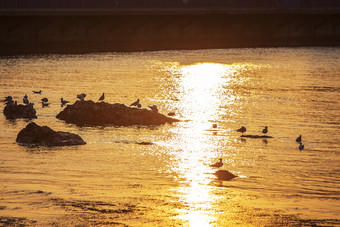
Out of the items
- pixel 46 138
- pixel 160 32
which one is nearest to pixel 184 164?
pixel 46 138

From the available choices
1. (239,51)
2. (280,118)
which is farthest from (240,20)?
(280,118)

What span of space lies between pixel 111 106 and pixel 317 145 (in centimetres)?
845

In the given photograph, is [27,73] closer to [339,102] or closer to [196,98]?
[196,98]

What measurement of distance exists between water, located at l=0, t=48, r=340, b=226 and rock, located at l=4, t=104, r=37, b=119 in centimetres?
39

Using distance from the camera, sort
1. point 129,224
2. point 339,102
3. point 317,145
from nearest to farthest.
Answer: point 129,224, point 317,145, point 339,102

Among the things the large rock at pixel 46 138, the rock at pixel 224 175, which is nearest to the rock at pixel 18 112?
the large rock at pixel 46 138

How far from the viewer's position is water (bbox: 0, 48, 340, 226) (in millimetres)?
15078

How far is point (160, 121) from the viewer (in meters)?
27.9

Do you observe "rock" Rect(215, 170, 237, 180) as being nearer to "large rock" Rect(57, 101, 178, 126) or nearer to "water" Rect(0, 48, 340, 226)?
"water" Rect(0, 48, 340, 226)

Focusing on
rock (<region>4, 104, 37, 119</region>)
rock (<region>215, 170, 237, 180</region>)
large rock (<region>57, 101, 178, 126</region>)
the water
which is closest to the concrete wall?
the water

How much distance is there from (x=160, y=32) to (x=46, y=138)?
6785cm

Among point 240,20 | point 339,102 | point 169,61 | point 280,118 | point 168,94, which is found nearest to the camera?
point 280,118

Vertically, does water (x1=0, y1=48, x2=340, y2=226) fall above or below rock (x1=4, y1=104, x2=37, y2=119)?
below

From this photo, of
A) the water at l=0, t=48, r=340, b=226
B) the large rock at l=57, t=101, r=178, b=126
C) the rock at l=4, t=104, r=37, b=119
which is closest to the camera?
the water at l=0, t=48, r=340, b=226
